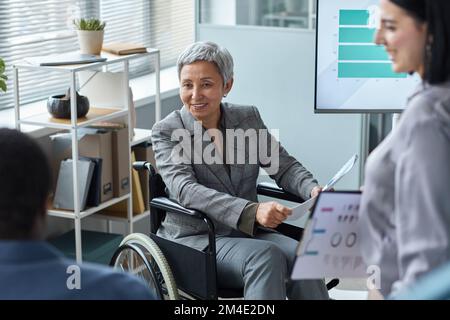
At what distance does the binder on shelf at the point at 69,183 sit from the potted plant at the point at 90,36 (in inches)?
20.0

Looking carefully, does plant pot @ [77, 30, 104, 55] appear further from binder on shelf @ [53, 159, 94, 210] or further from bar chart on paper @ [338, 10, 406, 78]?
bar chart on paper @ [338, 10, 406, 78]

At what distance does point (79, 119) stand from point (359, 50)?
120 centimetres

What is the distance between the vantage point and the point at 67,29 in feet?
13.8

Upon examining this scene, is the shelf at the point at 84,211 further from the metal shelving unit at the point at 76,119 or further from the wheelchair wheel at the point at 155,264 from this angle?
the wheelchair wheel at the point at 155,264

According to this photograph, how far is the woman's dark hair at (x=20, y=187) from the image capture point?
125 centimetres

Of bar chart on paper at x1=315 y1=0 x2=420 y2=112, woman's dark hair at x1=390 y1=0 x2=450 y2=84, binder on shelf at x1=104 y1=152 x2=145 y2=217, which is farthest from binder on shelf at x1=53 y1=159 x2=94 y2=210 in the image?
woman's dark hair at x1=390 y1=0 x2=450 y2=84

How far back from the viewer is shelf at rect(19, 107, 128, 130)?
3363 millimetres

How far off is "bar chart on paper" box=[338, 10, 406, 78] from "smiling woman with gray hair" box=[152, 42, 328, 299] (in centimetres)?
78

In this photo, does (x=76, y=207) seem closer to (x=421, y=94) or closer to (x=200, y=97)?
(x=200, y=97)

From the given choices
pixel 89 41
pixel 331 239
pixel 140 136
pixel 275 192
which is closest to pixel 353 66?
pixel 275 192

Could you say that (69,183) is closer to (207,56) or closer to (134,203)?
(134,203)

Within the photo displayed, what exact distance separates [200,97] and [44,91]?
5.14 feet

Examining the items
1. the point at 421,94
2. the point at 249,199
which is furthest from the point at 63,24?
the point at 421,94

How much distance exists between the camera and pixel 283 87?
4.32 meters
